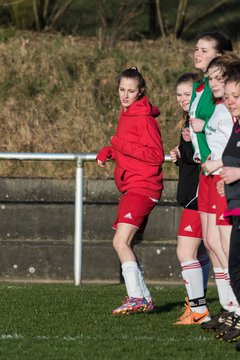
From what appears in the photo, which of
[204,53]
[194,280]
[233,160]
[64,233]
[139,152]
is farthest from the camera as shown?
[64,233]

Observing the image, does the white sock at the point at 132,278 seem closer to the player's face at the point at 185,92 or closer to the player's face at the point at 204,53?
the player's face at the point at 185,92

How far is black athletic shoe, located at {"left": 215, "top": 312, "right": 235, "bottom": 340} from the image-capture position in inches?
313

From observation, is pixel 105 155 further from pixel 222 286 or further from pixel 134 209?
pixel 222 286

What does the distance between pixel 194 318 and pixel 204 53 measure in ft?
6.82

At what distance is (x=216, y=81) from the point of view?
26.9 feet

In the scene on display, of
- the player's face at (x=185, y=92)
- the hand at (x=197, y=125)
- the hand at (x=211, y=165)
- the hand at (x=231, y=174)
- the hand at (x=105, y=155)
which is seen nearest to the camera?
the hand at (x=231, y=174)

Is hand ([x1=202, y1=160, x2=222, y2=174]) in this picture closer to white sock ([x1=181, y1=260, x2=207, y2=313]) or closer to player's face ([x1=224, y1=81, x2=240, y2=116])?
player's face ([x1=224, y1=81, x2=240, y2=116])

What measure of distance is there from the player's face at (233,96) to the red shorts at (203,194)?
848 millimetres

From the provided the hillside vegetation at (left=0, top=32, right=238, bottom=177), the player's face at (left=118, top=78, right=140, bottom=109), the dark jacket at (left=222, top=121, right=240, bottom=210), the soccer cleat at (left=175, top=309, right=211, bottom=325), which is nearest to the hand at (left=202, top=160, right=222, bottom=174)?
the dark jacket at (left=222, top=121, right=240, bottom=210)

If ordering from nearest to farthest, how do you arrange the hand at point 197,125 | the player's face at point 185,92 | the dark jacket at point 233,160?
the dark jacket at point 233,160 → the hand at point 197,125 → the player's face at point 185,92

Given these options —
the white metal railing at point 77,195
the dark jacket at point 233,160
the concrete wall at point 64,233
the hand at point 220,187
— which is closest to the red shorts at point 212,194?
the hand at point 220,187

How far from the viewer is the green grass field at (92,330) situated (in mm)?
7465

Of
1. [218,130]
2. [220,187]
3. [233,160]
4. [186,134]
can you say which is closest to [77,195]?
[186,134]

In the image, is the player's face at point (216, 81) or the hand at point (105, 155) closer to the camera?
the player's face at point (216, 81)
